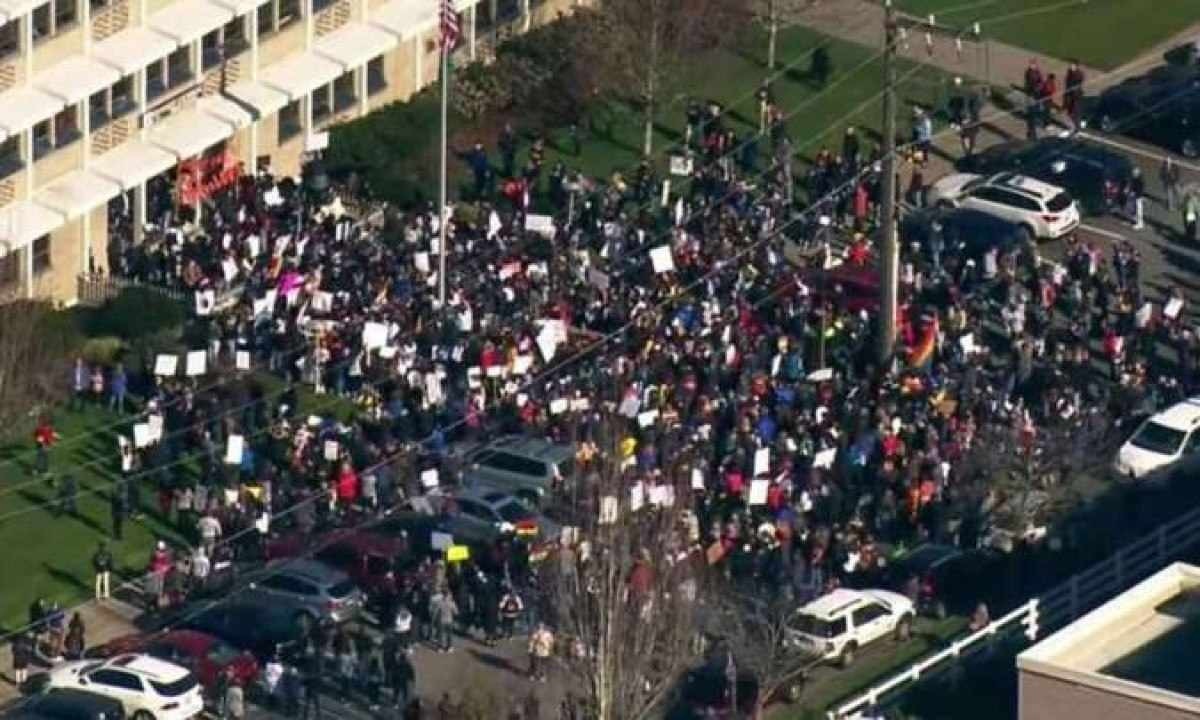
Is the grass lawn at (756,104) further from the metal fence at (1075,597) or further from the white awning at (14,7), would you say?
the metal fence at (1075,597)

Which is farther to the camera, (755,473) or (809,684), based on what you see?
(755,473)

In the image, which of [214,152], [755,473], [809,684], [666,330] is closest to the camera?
[809,684]

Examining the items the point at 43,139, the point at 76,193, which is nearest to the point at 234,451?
the point at 76,193

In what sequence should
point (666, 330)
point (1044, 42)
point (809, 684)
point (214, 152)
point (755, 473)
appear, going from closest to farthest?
point (809, 684), point (755, 473), point (666, 330), point (214, 152), point (1044, 42)

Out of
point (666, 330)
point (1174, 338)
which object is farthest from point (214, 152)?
point (1174, 338)

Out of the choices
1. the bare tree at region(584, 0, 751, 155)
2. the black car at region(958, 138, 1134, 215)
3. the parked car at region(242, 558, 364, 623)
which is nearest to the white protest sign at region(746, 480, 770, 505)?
the parked car at region(242, 558, 364, 623)

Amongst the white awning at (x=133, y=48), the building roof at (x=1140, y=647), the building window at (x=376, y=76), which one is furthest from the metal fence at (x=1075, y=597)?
the building window at (x=376, y=76)

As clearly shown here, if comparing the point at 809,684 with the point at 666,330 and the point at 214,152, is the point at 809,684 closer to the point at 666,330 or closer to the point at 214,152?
the point at 666,330
